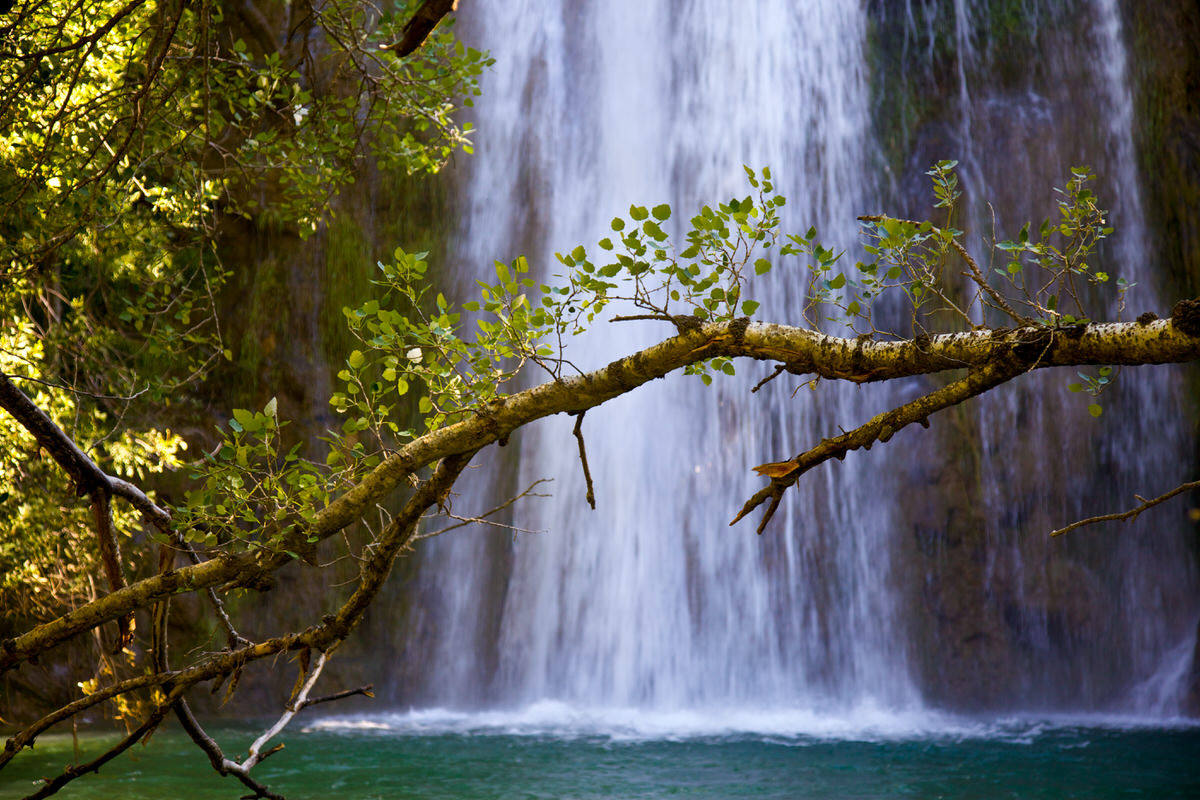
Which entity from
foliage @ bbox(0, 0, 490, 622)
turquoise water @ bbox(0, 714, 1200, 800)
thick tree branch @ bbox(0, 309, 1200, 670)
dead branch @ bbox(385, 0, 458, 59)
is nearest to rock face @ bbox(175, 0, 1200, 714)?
turquoise water @ bbox(0, 714, 1200, 800)

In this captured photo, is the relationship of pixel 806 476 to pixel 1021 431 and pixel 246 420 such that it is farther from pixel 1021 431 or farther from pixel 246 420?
pixel 246 420

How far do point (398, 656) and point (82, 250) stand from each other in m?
7.91

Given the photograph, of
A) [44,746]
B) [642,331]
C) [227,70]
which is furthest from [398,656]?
[227,70]

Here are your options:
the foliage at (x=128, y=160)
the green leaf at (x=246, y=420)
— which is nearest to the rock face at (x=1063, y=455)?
the foliage at (x=128, y=160)

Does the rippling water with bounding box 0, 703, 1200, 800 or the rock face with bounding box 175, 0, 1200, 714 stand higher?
the rock face with bounding box 175, 0, 1200, 714

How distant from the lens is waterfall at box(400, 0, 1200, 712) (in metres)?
12.7

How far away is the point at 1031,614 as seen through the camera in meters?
12.8

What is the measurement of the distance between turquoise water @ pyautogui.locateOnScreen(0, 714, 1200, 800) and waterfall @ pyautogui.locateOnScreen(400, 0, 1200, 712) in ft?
6.59

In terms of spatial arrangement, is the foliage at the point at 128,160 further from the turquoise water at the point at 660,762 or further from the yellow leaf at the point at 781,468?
the yellow leaf at the point at 781,468

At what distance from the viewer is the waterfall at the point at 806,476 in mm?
12719

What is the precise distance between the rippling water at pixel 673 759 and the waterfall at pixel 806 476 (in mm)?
1499

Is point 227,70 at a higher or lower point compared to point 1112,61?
lower

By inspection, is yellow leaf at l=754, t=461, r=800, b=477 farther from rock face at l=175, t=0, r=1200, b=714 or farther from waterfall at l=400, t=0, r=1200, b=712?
rock face at l=175, t=0, r=1200, b=714

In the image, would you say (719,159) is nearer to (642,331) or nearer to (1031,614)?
(642,331)
